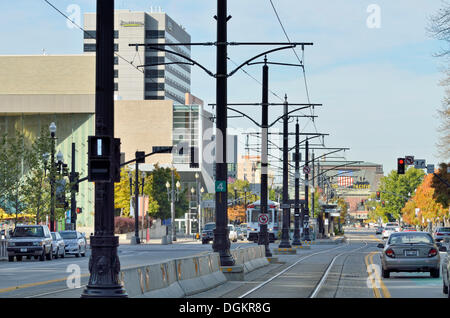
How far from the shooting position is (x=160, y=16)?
546 feet

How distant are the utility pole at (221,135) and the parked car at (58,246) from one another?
21.5m

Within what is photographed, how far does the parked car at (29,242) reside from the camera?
4525 cm

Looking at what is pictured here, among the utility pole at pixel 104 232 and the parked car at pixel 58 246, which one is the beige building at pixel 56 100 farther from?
the utility pole at pixel 104 232

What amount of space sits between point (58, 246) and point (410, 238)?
25512 millimetres

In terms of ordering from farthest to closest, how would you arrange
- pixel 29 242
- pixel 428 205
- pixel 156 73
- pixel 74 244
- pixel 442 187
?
pixel 156 73
pixel 428 205
pixel 442 187
pixel 74 244
pixel 29 242

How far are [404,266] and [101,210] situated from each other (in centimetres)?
1515

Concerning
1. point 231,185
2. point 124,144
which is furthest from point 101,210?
point 231,185

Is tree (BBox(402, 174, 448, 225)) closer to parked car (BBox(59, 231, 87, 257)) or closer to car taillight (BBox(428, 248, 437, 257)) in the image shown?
parked car (BBox(59, 231, 87, 257))

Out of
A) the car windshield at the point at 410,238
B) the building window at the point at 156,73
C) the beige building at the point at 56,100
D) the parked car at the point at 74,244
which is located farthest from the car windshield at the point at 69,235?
the building window at the point at 156,73

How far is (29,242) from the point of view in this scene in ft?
148

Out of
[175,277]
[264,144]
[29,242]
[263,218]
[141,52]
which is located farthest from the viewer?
[141,52]

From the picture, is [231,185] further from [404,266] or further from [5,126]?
[404,266]

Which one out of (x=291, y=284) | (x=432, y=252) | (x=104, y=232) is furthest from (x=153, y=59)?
(x=104, y=232)

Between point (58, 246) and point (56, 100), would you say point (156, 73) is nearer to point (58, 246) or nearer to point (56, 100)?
point (56, 100)
